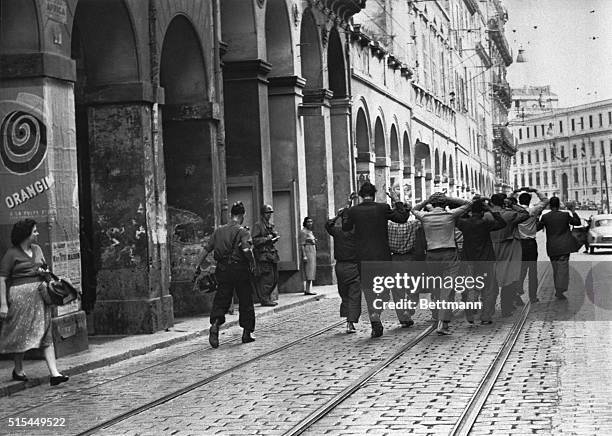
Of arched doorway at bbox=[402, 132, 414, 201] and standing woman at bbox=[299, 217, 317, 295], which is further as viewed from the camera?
arched doorway at bbox=[402, 132, 414, 201]

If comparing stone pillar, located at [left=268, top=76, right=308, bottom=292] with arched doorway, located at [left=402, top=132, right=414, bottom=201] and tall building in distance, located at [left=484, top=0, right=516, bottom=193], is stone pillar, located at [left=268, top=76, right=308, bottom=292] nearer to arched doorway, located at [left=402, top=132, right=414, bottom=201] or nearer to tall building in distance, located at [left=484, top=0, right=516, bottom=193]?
arched doorway, located at [left=402, top=132, right=414, bottom=201]

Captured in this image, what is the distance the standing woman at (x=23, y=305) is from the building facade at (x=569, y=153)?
86.2 metres

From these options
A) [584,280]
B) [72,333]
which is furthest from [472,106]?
[72,333]

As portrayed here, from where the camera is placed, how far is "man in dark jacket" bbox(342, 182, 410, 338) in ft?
46.6

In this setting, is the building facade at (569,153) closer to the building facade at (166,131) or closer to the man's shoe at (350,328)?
the building facade at (166,131)

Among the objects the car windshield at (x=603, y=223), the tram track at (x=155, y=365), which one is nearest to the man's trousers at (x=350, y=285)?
the tram track at (x=155, y=365)

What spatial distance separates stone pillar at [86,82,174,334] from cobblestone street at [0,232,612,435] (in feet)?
4.20

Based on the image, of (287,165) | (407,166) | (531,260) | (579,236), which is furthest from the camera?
(407,166)

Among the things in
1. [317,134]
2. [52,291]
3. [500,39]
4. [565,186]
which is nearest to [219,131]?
[317,134]

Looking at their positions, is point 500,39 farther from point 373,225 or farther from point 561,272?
point 373,225

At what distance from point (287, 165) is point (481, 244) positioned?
383 inches

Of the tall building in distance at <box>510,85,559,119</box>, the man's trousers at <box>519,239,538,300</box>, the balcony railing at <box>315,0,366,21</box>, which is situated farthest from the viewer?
the tall building in distance at <box>510,85,559,119</box>

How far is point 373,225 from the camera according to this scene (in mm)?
14203

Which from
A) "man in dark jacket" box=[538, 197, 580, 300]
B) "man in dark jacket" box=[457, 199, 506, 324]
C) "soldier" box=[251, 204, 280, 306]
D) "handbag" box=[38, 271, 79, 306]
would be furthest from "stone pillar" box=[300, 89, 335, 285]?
"handbag" box=[38, 271, 79, 306]
